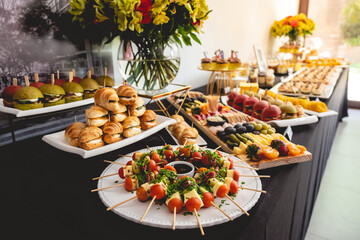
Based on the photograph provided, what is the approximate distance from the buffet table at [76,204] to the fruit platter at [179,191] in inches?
1.2

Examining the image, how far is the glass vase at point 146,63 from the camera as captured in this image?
1.26 meters

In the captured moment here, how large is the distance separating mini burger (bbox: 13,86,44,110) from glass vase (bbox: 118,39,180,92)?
1.41 ft

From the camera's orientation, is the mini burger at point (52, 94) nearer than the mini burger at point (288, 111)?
Yes

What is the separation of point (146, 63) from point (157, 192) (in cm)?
76

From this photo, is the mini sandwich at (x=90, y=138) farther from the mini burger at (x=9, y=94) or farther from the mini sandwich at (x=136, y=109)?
the mini burger at (x=9, y=94)

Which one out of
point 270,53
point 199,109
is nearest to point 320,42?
point 270,53

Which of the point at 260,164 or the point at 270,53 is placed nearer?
the point at 260,164

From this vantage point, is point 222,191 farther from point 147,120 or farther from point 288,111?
point 288,111

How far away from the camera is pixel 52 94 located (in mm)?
1047

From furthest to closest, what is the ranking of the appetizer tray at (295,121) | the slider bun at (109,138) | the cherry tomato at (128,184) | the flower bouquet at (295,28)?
the flower bouquet at (295,28) → the appetizer tray at (295,121) → the slider bun at (109,138) → the cherry tomato at (128,184)

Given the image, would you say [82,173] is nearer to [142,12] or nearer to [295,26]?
[142,12]

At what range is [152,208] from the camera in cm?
66

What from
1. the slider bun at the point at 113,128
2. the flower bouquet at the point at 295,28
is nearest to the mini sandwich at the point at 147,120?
the slider bun at the point at 113,128

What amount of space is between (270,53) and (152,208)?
15.0 feet
